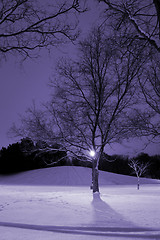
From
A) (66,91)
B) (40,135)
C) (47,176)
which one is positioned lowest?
(47,176)

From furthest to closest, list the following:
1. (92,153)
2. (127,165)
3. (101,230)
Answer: (127,165) → (92,153) → (101,230)

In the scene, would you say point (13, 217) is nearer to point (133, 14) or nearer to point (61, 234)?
point (61, 234)

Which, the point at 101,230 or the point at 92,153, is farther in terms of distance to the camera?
the point at 92,153

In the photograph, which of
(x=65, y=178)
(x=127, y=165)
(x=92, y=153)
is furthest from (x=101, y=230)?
(x=127, y=165)

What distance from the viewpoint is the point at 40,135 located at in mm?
11266

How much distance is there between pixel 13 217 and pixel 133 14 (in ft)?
22.1

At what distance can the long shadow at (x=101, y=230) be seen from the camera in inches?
202

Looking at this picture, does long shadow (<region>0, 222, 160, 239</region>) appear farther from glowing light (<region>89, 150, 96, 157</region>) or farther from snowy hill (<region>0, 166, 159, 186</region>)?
snowy hill (<region>0, 166, 159, 186</region>)

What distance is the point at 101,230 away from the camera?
555cm

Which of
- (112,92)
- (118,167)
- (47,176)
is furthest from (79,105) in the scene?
(118,167)

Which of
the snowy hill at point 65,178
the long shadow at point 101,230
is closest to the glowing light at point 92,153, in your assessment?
the long shadow at point 101,230

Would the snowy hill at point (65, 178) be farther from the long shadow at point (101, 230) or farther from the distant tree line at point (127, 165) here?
the long shadow at point (101, 230)

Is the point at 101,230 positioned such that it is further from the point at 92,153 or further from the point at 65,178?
the point at 65,178

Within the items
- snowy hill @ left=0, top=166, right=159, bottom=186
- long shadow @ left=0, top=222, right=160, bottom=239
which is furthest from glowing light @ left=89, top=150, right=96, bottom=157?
snowy hill @ left=0, top=166, right=159, bottom=186
